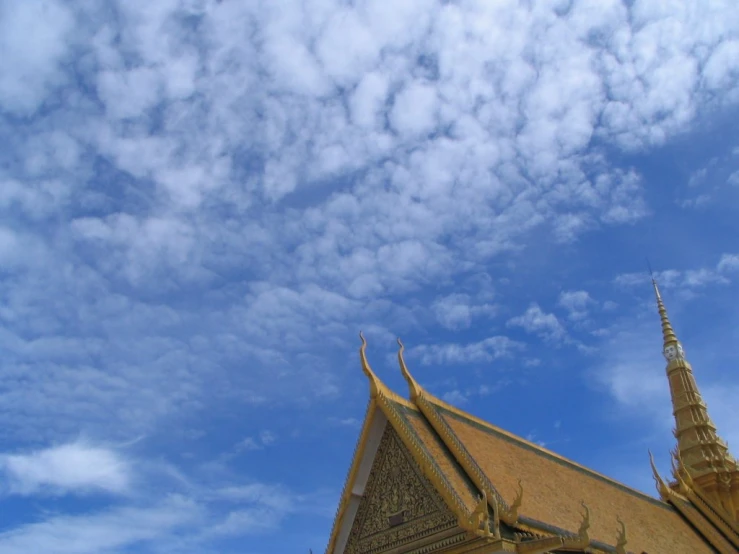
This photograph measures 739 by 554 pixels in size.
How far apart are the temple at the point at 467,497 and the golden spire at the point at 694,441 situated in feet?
21.1

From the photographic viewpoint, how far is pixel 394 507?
1122 cm

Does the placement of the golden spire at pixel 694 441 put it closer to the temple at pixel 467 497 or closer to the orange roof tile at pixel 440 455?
the temple at pixel 467 497

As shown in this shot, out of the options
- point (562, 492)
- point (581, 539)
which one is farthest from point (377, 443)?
point (581, 539)

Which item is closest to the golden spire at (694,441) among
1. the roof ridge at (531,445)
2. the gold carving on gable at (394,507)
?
the roof ridge at (531,445)

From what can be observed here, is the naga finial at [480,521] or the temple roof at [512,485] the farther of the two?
the temple roof at [512,485]

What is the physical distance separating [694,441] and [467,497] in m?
15.6

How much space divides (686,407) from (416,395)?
1503 centimetres

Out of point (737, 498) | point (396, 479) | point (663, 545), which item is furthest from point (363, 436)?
point (737, 498)

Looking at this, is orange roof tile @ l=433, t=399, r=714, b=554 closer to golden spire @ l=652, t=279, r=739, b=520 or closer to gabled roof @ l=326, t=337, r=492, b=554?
gabled roof @ l=326, t=337, r=492, b=554

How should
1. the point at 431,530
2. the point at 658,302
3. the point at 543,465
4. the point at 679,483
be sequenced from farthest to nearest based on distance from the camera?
the point at 658,302
the point at 679,483
the point at 543,465
the point at 431,530

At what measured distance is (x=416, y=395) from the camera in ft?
40.9

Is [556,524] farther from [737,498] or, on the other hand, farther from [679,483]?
[737,498]

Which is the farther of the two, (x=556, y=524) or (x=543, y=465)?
(x=543, y=465)

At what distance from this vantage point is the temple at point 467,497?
9.82 m
